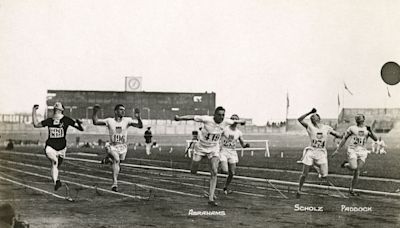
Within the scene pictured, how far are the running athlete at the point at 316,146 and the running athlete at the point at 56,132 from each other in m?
2.42

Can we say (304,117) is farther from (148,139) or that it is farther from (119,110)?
(119,110)

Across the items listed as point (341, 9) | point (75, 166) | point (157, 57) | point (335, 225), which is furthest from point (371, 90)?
point (75, 166)

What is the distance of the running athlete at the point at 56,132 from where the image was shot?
18.9ft

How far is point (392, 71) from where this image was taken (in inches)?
264

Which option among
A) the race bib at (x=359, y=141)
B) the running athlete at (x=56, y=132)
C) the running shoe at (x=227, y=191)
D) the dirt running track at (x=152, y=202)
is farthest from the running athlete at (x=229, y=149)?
the running athlete at (x=56, y=132)

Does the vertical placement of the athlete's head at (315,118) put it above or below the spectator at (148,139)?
above

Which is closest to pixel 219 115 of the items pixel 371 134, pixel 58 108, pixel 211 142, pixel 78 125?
pixel 211 142

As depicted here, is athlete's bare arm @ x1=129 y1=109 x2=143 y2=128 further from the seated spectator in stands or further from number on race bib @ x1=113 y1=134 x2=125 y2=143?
the seated spectator in stands

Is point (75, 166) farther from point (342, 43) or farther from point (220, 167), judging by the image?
point (342, 43)

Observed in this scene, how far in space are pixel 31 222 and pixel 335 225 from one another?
9.83ft

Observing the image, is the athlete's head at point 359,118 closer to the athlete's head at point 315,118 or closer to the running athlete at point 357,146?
the running athlete at point 357,146

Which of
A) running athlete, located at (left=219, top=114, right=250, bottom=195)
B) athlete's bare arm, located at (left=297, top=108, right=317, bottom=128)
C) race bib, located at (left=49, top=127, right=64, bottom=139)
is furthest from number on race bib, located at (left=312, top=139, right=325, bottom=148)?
race bib, located at (left=49, top=127, right=64, bottom=139)

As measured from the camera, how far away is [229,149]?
6.34 metres

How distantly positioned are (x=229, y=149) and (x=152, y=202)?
1.01 m
